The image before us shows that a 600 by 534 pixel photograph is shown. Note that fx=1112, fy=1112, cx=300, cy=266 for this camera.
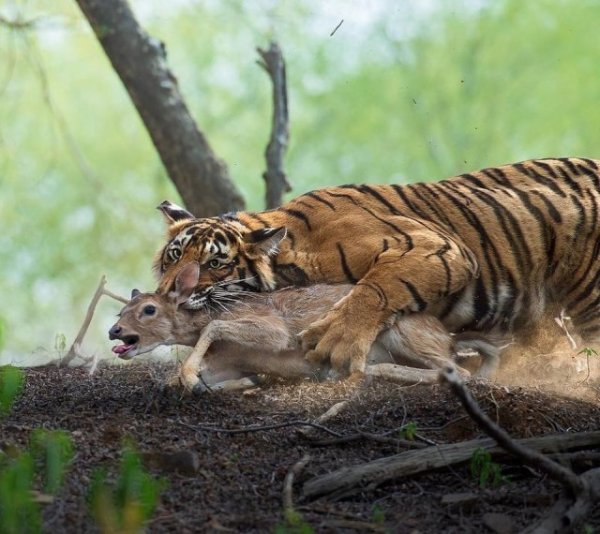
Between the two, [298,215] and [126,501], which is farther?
[298,215]

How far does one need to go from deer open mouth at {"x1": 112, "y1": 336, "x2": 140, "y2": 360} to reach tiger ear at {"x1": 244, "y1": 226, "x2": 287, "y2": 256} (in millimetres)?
956

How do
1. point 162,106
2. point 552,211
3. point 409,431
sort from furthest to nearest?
point 162,106
point 552,211
point 409,431

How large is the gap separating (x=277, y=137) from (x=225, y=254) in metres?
3.57

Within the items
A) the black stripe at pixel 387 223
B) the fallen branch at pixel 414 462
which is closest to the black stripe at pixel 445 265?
the black stripe at pixel 387 223

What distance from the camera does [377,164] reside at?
26.8 meters

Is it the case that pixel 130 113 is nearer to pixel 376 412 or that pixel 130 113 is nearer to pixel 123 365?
pixel 123 365

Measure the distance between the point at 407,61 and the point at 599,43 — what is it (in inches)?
169

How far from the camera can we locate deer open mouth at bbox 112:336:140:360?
5.42 meters

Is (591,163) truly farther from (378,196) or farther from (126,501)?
(126,501)

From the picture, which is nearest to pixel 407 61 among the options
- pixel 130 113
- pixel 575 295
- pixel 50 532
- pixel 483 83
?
pixel 483 83

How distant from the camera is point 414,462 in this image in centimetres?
404

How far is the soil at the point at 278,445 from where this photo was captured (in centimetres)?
371

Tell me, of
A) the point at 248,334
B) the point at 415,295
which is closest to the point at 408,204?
the point at 415,295

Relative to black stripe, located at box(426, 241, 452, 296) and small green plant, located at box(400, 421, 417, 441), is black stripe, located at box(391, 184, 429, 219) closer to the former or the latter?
black stripe, located at box(426, 241, 452, 296)
